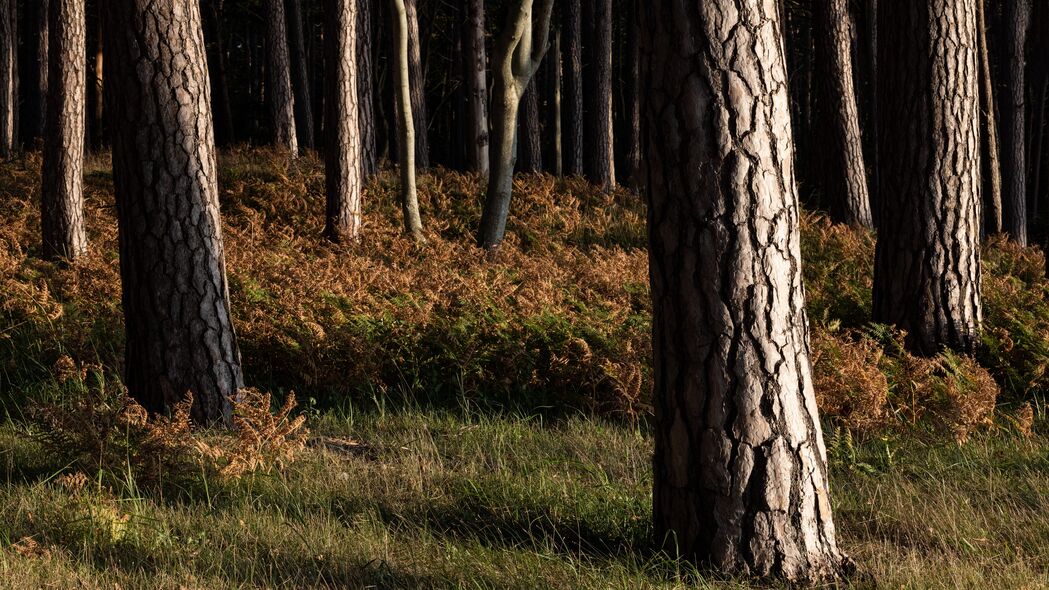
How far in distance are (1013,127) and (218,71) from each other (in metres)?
21.6

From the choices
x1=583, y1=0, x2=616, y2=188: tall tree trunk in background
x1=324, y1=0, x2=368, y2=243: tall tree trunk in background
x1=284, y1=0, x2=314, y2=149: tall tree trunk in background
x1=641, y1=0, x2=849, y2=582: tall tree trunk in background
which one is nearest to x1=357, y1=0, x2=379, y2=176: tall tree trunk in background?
x1=324, y1=0, x2=368, y2=243: tall tree trunk in background

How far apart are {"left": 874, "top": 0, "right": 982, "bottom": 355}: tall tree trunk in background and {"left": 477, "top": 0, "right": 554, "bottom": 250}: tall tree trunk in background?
5.17m

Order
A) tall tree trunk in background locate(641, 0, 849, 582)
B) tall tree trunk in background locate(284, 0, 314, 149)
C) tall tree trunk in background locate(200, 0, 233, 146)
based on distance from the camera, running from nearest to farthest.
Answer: tall tree trunk in background locate(641, 0, 849, 582)
tall tree trunk in background locate(284, 0, 314, 149)
tall tree trunk in background locate(200, 0, 233, 146)

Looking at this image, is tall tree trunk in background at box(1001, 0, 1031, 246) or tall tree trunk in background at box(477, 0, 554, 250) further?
tall tree trunk in background at box(1001, 0, 1031, 246)

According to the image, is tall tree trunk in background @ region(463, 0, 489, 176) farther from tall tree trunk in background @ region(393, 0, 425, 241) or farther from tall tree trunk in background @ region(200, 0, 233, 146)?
tall tree trunk in background @ region(200, 0, 233, 146)

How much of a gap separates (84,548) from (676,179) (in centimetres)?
307

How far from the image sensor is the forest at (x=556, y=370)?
12.2 ft

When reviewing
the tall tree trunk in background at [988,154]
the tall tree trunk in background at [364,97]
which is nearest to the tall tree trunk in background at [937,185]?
the tall tree trunk in background at [988,154]

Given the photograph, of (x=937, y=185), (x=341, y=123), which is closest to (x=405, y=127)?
(x=341, y=123)

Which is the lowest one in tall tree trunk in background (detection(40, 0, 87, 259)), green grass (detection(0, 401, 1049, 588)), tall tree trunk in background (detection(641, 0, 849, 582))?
green grass (detection(0, 401, 1049, 588))

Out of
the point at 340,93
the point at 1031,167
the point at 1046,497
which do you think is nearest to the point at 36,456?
the point at 1046,497

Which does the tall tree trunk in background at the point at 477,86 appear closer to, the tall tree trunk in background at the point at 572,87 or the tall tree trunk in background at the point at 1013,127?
the tall tree trunk in background at the point at 572,87

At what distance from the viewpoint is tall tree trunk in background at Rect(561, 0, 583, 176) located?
68.1 feet

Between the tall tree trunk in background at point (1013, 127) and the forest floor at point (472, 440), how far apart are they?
8716 mm
